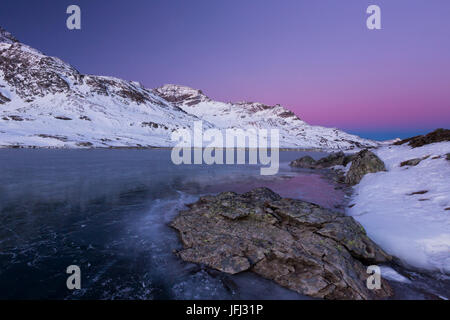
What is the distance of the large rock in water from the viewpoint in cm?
641

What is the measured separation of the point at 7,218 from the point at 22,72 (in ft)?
750

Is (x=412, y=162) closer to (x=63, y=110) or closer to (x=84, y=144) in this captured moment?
(x=84, y=144)

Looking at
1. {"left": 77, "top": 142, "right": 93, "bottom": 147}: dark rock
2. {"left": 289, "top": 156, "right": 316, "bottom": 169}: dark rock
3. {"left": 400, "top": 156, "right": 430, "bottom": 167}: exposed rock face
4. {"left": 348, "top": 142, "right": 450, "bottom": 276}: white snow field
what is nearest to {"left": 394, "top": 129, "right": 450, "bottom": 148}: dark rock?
{"left": 348, "top": 142, "right": 450, "bottom": 276}: white snow field

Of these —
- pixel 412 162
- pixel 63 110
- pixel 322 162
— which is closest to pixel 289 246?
pixel 412 162

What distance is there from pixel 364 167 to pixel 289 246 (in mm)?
18547

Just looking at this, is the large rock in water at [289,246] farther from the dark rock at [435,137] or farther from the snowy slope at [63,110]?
the snowy slope at [63,110]

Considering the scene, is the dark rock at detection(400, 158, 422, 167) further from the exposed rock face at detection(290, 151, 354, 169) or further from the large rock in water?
the exposed rock face at detection(290, 151, 354, 169)

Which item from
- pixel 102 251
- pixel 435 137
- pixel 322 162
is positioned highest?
pixel 435 137

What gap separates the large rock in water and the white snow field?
1.16 metres

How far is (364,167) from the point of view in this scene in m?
21.8

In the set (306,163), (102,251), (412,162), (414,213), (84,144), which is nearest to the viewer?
(102,251)

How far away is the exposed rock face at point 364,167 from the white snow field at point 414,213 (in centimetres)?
286

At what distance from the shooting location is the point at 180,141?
450 feet

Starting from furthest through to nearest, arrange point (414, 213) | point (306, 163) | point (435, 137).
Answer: point (306, 163)
point (435, 137)
point (414, 213)
